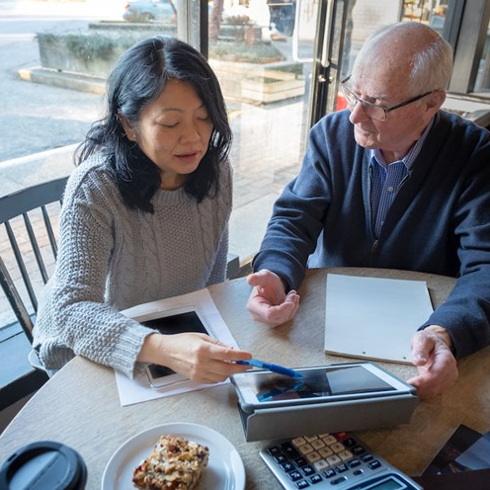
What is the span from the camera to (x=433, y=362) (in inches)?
35.8

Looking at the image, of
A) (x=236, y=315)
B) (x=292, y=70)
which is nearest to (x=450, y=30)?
(x=292, y=70)

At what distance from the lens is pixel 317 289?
121 centimetres

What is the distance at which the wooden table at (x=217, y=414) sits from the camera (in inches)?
29.3

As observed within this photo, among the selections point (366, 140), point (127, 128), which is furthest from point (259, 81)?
point (127, 128)

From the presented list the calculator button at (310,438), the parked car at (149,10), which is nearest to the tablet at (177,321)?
the calculator button at (310,438)

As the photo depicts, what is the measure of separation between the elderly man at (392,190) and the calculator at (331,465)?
13.6 inches

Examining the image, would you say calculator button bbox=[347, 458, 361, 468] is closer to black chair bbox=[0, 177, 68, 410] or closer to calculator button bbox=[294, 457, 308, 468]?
calculator button bbox=[294, 457, 308, 468]

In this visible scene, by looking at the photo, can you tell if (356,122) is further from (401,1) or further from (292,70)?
(401,1)

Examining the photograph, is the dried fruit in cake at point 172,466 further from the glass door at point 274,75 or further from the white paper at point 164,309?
the glass door at point 274,75

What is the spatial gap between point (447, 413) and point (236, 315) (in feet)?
1.54

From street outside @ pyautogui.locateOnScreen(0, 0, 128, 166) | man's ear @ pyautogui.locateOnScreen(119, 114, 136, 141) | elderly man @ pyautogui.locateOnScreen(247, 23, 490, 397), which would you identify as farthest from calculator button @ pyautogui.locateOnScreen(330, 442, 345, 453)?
street outside @ pyautogui.locateOnScreen(0, 0, 128, 166)

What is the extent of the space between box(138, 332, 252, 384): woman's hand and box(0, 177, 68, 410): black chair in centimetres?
56

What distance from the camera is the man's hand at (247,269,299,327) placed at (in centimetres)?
104

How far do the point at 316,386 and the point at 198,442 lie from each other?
0.70 ft
